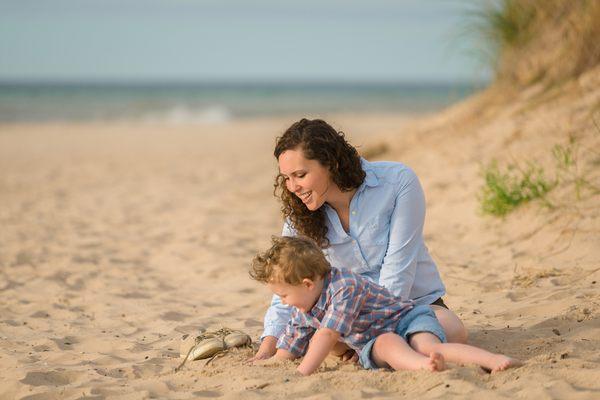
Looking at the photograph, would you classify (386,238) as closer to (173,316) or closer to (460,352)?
(460,352)

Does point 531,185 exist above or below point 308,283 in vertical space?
above

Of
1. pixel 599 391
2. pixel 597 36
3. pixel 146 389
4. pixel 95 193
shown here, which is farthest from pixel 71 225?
pixel 599 391

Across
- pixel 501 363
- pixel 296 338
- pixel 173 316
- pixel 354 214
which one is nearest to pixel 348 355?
pixel 296 338

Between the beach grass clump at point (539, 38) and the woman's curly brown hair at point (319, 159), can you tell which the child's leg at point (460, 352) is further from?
the beach grass clump at point (539, 38)

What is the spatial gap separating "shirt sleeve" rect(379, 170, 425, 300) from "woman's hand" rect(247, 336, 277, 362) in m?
0.65

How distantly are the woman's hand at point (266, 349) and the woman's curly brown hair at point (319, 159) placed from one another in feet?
1.82

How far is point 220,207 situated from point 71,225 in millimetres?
1763

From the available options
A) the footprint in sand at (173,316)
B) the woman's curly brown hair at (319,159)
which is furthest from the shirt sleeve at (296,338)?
the footprint in sand at (173,316)

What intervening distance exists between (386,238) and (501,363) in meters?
0.85

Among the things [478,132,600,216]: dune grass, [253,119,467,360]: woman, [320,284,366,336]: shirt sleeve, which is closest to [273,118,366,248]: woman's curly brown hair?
[253,119,467,360]: woman

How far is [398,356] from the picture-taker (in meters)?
3.42

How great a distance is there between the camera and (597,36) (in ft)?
26.9

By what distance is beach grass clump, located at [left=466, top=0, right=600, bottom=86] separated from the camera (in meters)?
8.31

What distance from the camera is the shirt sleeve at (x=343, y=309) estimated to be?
3.41m
